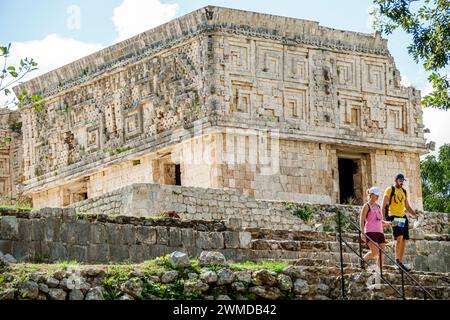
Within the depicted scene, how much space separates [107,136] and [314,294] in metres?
15.5

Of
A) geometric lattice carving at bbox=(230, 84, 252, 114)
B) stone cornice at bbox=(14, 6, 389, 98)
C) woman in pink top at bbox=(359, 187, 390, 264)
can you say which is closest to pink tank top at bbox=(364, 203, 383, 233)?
woman in pink top at bbox=(359, 187, 390, 264)

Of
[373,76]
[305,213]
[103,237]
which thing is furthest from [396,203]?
[373,76]

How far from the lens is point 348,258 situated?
2378 cm

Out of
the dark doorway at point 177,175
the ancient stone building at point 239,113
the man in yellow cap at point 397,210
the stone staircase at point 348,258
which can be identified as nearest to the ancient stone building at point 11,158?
the ancient stone building at point 239,113

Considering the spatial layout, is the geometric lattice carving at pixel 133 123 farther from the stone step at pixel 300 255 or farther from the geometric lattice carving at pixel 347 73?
the stone step at pixel 300 255

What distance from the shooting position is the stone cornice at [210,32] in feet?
105

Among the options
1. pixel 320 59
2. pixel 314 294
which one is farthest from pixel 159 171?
pixel 314 294

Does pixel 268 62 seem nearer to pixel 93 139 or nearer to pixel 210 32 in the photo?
pixel 210 32

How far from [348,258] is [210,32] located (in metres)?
9.41

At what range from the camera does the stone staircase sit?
20000 mm
